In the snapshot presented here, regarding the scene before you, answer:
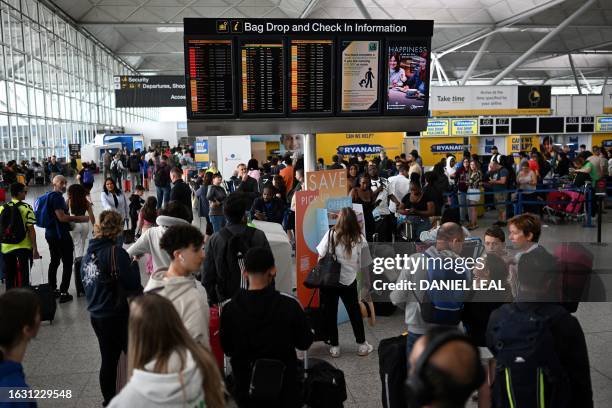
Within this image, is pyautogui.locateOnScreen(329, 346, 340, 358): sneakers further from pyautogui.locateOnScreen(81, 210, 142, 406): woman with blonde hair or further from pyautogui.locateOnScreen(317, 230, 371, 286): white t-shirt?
pyautogui.locateOnScreen(81, 210, 142, 406): woman with blonde hair

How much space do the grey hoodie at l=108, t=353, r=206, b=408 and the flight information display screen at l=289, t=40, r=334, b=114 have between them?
5255 millimetres

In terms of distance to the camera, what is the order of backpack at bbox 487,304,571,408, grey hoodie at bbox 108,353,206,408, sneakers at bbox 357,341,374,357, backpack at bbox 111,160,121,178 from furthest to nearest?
backpack at bbox 111,160,121,178 < sneakers at bbox 357,341,374,357 < backpack at bbox 487,304,571,408 < grey hoodie at bbox 108,353,206,408

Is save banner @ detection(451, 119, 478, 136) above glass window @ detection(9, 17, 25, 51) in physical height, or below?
below

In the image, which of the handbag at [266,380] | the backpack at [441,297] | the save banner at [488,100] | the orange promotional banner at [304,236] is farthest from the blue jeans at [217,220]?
the save banner at [488,100]

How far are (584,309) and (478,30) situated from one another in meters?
27.2

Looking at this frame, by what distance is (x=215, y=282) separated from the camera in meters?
4.70

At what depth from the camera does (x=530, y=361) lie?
2.79 meters

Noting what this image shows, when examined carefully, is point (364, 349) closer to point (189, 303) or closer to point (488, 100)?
point (189, 303)

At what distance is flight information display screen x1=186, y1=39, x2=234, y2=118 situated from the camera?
6820mm

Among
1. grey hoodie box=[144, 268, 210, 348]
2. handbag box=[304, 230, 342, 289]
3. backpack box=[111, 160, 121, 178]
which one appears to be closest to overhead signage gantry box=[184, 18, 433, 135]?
handbag box=[304, 230, 342, 289]

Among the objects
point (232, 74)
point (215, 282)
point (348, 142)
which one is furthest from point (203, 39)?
point (348, 142)

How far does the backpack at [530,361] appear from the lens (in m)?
2.77

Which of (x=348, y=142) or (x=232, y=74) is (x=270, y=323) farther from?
(x=348, y=142)

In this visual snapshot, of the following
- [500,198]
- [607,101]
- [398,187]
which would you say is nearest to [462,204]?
[500,198]
